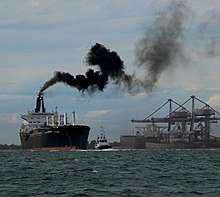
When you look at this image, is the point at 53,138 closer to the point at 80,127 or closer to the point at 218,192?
the point at 80,127

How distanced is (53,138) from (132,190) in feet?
434

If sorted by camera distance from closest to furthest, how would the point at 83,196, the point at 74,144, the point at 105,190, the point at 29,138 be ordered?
the point at 83,196 < the point at 105,190 < the point at 74,144 < the point at 29,138

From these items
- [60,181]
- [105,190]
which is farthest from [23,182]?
[105,190]

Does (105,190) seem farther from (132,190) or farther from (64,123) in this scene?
(64,123)

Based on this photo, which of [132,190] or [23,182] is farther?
[23,182]

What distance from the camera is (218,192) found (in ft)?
156

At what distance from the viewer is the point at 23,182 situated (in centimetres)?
Result: 5709

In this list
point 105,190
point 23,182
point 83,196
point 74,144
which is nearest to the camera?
point 83,196

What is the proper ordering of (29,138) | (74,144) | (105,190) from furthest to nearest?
(29,138) < (74,144) < (105,190)

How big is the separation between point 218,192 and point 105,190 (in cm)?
815

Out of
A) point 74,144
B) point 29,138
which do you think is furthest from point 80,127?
point 29,138

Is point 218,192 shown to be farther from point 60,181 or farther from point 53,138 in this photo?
point 53,138

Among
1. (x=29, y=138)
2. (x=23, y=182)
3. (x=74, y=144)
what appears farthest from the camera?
(x=29, y=138)

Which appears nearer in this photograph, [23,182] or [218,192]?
[218,192]
